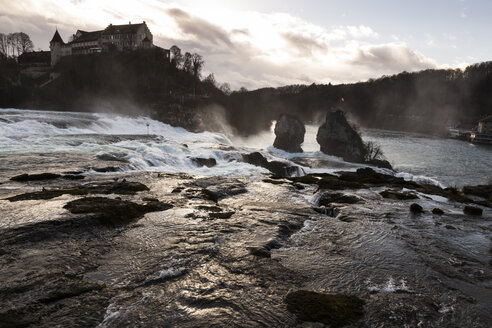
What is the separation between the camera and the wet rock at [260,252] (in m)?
10.9

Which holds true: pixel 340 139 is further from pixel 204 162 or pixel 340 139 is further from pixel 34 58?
pixel 34 58

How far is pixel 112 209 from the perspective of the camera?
45.8 feet

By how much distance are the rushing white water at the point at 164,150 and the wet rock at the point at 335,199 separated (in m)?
11.5

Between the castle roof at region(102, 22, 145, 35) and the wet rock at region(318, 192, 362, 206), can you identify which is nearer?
the wet rock at region(318, 192, 362, 206)

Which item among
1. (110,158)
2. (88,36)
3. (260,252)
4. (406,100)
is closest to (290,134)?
(110,158)

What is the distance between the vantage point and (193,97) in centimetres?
10338

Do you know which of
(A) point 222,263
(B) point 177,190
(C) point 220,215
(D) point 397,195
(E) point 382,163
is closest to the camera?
(A) point 222,263

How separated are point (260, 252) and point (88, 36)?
139069 millimetres

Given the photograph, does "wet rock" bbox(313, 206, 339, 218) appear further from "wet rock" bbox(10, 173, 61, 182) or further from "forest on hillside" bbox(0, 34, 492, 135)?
"forest on hillside" bbox(0, 34, 492, 135)

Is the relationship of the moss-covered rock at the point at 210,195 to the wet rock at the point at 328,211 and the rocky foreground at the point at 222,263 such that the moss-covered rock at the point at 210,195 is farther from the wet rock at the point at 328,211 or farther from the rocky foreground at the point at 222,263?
the wet rock at the point at 328,211

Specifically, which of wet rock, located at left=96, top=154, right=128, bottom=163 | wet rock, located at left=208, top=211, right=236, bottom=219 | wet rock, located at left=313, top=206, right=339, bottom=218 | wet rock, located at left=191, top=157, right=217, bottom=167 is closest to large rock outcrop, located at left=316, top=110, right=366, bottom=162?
wet rock, located at left=191, top=157, right=217, bottom=167

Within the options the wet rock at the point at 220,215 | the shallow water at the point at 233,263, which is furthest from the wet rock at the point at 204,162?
the wet rock at the point at 220,215

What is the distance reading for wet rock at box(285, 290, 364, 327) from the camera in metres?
7.49

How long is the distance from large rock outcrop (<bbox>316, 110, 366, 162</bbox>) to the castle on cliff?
83.3 meters
